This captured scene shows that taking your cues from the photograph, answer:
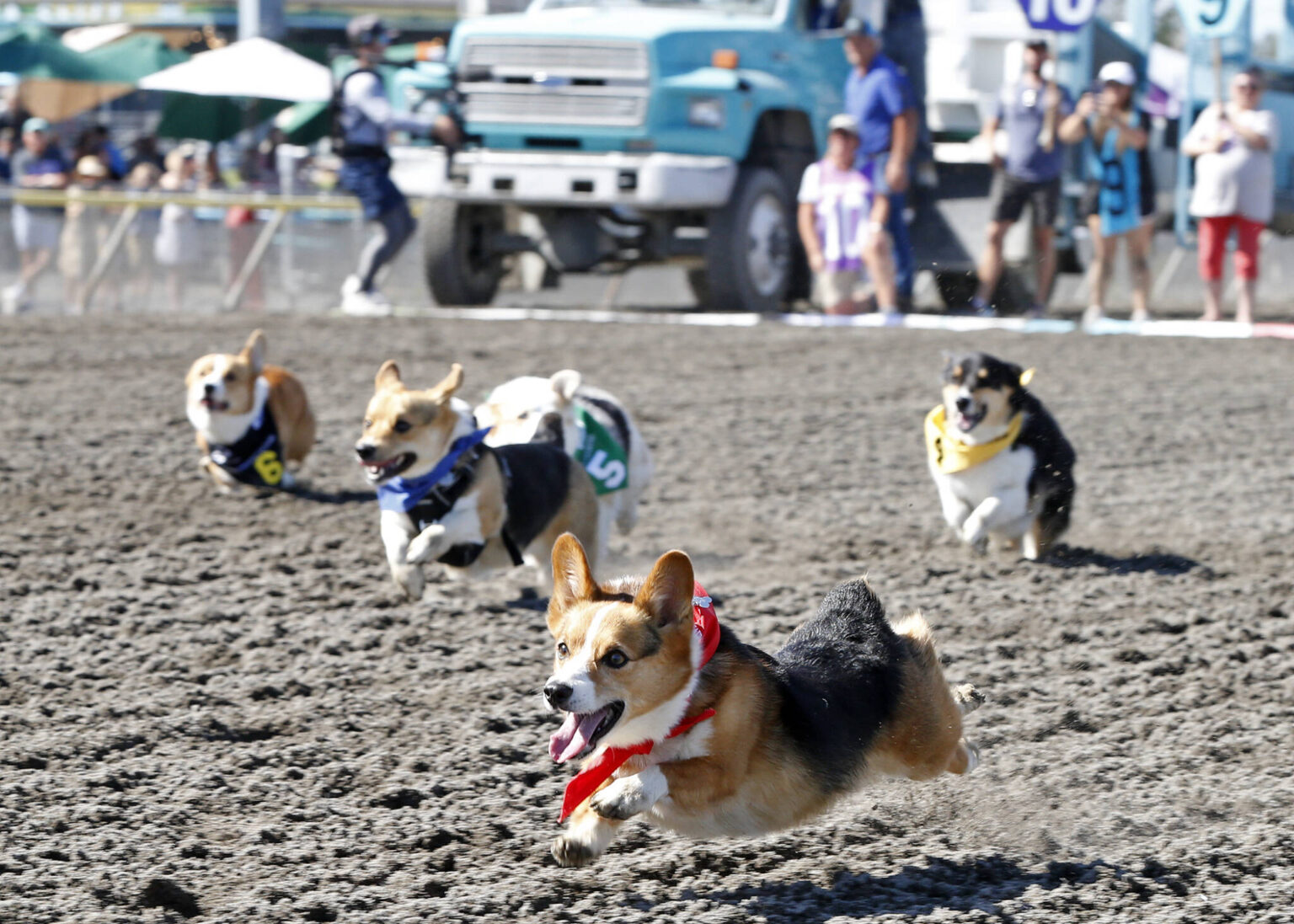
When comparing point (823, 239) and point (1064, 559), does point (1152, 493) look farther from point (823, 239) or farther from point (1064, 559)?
point (823, 239)

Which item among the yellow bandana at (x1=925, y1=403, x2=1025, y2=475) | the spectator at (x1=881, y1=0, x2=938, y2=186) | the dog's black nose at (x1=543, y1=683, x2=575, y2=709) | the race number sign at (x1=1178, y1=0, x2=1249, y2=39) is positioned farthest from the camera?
the spectator at (x1=881, y1=0, x2=938, y2=186)

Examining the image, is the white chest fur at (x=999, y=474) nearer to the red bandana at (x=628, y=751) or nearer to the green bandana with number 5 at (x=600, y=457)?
the green bandana with number 5 at (x=600, y=457)

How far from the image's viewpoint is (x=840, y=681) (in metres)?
3.75

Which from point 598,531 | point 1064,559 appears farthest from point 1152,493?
point 598,531

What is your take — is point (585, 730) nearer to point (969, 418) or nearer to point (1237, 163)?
point (969, 418)

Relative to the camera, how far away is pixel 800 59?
1477 centimetres

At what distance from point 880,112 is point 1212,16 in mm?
3181

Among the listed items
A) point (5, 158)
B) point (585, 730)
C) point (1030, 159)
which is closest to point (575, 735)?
point (585, 730)

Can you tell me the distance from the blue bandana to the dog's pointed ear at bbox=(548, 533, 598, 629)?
221cm

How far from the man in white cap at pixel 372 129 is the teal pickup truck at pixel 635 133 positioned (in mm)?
233

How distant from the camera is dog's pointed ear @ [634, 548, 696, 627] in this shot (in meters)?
3.34

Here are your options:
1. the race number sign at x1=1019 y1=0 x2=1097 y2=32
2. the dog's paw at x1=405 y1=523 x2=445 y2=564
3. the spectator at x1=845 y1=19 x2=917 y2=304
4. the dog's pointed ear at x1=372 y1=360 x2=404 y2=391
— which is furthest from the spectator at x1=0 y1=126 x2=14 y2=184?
the dog's paw at x1=405 y1=523 x2=445 y2=564

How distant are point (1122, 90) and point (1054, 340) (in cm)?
217

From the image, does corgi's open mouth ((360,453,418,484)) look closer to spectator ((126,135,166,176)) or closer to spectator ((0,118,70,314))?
spectator ((0,118,70,314))
